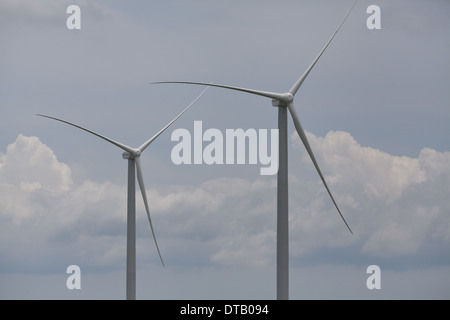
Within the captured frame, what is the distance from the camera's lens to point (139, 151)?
3444 centimetres

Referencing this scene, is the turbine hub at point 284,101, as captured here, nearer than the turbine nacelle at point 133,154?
Yes

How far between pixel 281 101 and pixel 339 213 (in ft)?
12.4

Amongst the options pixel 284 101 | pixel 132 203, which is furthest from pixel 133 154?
pixel 284 101

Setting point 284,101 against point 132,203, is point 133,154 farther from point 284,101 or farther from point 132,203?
point 284,101

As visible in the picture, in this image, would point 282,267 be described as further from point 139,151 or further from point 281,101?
point 139,151

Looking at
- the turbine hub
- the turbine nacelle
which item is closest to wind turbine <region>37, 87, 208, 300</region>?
the turbine nacelle

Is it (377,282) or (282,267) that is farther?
(377,282)

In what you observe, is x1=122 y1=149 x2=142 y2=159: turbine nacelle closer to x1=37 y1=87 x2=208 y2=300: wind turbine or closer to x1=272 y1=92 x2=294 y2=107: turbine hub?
x1=37 y1=87 x2=208 y2=300: wind turbine

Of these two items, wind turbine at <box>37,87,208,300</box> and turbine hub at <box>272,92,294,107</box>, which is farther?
wind turbine at <box>37,87,208,300</box>

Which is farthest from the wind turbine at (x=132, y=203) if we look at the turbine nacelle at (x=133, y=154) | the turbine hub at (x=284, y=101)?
the turbine hub at (x=284, y=101)

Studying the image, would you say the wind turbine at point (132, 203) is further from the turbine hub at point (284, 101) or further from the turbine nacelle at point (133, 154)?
the turbine hub at point (284, 101)

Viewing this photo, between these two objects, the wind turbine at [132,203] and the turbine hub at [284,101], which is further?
the wind turbine at [132,203]
